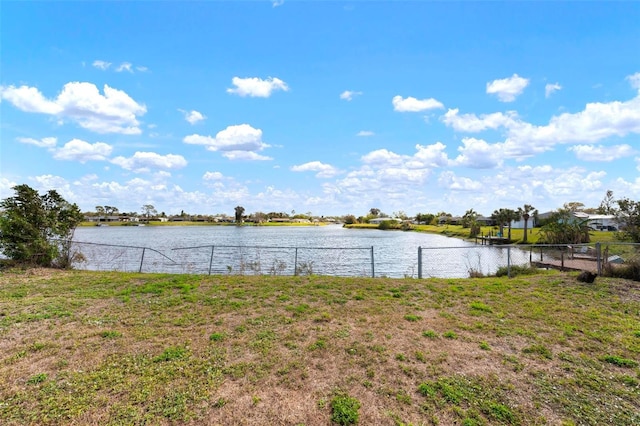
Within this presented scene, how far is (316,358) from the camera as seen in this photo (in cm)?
513

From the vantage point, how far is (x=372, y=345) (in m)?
5.58

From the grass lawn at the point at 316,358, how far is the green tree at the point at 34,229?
4990mm

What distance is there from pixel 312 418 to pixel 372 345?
2083 millimetres

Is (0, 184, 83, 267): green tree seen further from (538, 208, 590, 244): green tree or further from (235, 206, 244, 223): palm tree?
(235, 206, 244, 223): palm tree

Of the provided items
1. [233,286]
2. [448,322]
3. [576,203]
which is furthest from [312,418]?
[576,203]

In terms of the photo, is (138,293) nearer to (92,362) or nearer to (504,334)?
(92,362)

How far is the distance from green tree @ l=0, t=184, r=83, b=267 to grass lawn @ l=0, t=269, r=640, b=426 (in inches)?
196

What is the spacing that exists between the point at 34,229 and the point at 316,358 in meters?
14.2

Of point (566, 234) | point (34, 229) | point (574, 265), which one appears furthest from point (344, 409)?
point (566, 234)

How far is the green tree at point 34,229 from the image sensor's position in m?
12.6

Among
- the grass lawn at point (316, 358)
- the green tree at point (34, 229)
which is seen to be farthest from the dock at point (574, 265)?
the green tree at point (34, 229)

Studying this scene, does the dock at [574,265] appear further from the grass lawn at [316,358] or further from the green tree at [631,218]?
the green tree at [631,218]

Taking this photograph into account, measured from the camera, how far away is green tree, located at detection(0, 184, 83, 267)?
12617 mm

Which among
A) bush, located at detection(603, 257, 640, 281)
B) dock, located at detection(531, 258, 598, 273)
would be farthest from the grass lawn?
dock, located at detection(531, 258, 598, 273)
